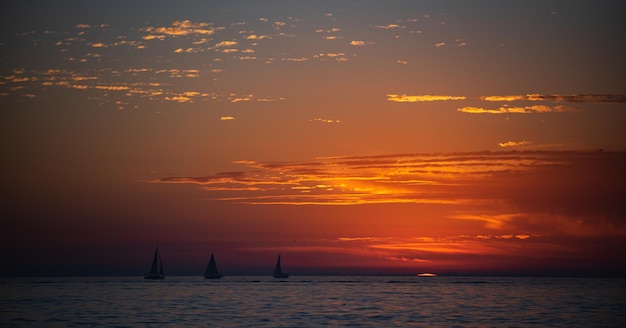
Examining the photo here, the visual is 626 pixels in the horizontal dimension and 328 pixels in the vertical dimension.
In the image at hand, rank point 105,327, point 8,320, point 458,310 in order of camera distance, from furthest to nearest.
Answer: point 458,310 < point 8,320 < point 105,327

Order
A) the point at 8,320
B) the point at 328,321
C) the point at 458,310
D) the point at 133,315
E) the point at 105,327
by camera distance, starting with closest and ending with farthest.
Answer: the point at 105,327, the point at 328,321, the point at 8,320, the point at 133,315, the point at 458,310

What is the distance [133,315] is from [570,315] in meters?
57.5

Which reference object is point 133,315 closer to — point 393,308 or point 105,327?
point 105,327

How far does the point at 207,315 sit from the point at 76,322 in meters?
17.1

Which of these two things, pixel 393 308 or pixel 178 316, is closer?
pixel 178 316

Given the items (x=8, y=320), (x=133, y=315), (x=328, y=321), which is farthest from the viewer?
(x=133, y=315)

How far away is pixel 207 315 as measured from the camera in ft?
338

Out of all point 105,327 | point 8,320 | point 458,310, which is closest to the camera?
point 105,327

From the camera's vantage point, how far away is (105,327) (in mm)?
85812

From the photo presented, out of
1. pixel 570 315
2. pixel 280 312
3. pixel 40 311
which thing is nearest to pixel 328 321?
pixel 280 312

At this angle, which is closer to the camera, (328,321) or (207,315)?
(328,321)

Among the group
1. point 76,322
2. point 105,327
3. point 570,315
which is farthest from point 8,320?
point 570,315

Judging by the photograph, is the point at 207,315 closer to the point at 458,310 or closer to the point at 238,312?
the point at 238,312

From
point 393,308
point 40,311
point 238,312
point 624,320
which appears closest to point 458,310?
point 393,308
